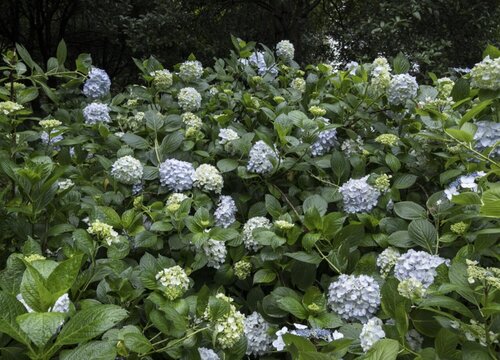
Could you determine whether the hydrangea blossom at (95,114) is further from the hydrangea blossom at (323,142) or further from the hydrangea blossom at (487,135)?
the hydrangea blossom at (487,135)

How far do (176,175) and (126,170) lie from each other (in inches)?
6.4

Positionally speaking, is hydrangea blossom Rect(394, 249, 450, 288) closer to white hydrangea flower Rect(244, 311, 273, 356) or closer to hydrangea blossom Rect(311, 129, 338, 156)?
white hydrangea flower Rect(244, 311, 273, 356)

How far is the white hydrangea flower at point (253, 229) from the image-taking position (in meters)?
1.46

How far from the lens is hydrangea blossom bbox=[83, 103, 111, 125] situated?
6.94ft

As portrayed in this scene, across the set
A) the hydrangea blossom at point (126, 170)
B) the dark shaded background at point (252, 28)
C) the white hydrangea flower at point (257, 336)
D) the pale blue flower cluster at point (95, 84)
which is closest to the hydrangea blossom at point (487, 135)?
the white hydrangea flower at point (257, 336)

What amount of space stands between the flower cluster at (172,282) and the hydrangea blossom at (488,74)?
1015 millimetres

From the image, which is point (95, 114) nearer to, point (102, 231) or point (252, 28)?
point (102, 231)

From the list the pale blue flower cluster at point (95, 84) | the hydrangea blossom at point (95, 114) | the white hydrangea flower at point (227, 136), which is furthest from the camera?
the pale blue flower cluster at point (95, 84)

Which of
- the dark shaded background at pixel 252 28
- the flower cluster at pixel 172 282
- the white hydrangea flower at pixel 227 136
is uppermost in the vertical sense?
the white hydrangea flower at pixel 227 136

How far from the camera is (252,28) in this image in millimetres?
7246

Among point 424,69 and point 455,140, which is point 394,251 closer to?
point 455,140

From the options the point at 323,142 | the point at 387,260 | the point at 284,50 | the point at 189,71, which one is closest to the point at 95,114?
the point at 189,71

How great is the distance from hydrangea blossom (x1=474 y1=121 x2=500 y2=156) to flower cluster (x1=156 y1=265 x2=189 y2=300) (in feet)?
3.08

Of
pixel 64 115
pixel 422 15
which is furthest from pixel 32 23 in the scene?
pixel 64 115
